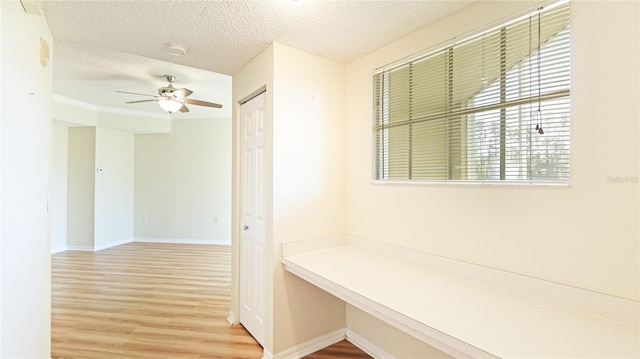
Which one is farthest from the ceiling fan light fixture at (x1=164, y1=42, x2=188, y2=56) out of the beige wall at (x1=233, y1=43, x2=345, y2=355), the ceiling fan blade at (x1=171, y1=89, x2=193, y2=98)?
the ceiling fan blade at (x1=171, y1=89, x2=193, y2=98)

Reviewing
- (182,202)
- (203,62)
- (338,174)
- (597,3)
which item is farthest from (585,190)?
(182,202)

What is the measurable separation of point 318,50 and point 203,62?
40.7 inches

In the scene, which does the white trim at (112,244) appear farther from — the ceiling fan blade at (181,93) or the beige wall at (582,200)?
the beige wall at (582,200)

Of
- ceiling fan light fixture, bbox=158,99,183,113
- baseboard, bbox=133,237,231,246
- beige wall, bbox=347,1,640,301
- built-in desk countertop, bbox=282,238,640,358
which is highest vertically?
ceiling fan light fixture, bbox=158,99,183,113

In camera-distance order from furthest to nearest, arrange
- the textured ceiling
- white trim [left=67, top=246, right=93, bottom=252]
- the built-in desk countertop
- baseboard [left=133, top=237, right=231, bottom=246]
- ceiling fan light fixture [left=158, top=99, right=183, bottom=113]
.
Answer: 1. baseboard [left=133, top=237, right=231, bottom=246]
2. white trim [left=67, top=246, right=93, bottom=252]
3. ceiling fan light fixture [left=158, top=99, right=183, bottom=113]
4. the textured ceiling
5. the built-in desk countertop

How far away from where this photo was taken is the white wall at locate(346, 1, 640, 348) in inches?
48.3

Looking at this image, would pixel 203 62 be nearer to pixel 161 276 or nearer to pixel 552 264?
pixel 552 264

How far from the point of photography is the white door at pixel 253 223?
2447 millimetres

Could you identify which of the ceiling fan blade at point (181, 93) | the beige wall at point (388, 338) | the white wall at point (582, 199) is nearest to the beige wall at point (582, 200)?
the white wall at point (582, 199)

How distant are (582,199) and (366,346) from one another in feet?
6.05

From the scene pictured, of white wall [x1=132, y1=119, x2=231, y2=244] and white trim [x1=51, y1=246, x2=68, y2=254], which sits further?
white wall [x1=132, y1=119, x2=231, y2=244]

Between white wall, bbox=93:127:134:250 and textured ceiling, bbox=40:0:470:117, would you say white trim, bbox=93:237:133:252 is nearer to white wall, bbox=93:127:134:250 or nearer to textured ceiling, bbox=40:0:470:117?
white wall, bbox=93:127:134:250

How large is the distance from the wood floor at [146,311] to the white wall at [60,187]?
54 cm

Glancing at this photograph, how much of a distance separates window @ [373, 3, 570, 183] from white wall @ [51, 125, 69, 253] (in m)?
6.11
